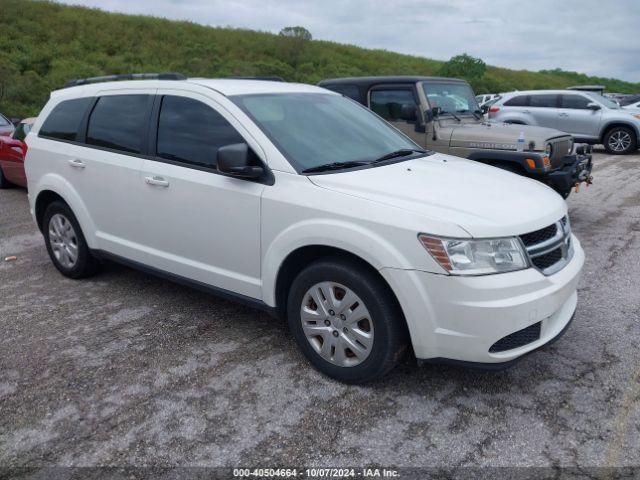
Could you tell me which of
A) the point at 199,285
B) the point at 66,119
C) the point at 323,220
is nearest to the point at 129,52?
the point at 66,119

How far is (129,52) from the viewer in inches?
1303

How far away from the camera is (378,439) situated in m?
2.87

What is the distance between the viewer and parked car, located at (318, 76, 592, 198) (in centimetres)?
670

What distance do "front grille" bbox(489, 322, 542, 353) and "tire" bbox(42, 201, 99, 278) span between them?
355cm

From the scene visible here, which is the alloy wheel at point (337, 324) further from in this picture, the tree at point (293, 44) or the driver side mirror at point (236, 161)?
the tree at point (293, 44)

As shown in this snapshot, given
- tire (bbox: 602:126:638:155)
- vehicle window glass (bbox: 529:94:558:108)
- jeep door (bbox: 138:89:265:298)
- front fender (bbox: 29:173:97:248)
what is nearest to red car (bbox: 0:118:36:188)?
front fender (bbox: 29:173:97:248)

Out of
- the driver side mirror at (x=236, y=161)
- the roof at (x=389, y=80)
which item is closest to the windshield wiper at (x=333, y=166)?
the driver side mirror at (x=236, y=161)

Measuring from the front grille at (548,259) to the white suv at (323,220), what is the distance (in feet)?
0.04

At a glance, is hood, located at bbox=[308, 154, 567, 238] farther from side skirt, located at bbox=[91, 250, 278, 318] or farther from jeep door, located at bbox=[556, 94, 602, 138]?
jeep door, located at bbox=[556, 94, 602, 138]

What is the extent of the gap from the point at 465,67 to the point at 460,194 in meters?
44.5

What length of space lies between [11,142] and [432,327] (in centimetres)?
873

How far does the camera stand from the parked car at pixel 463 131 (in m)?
6.70

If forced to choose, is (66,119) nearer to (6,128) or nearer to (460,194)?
(460,194)

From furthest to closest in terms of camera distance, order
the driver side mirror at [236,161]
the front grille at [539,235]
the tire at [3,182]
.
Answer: the tire at [3,182] < the driver side mirror at [236,161] < the front grille at [539,235]
